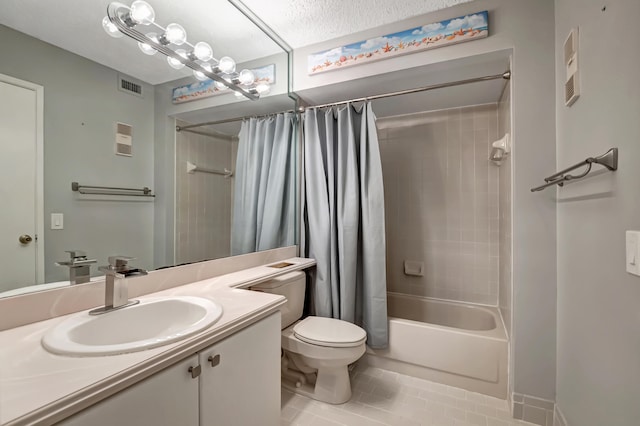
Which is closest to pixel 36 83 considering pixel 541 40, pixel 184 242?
pixel 184 242

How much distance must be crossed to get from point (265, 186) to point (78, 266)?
1.24 m

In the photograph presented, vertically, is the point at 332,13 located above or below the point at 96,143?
above

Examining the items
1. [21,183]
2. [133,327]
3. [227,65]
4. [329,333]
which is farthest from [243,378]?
[227,65]

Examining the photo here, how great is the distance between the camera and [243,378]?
1.03 meters

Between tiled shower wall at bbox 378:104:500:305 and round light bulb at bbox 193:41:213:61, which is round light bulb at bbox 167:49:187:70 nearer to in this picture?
round light bulb at bbox 193:41:213:61

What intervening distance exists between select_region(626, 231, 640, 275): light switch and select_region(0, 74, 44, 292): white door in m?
1.91

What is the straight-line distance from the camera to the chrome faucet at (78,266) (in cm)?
105

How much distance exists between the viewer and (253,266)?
6.28 ft

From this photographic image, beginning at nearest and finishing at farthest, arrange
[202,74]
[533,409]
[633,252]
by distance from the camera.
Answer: [633,252], [533,409], [202,74]

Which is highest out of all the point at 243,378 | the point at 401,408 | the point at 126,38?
the point at 126,38

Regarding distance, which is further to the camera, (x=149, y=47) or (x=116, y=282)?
(x=149, y=47)

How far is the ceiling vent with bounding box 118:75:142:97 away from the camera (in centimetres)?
122

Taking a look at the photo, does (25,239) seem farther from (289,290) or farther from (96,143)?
(289,290)

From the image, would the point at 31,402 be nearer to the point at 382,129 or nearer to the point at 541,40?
the point at 541,40
